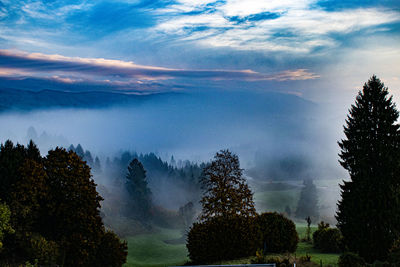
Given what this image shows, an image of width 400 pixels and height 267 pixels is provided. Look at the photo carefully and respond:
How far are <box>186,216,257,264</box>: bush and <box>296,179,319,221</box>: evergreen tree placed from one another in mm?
96490

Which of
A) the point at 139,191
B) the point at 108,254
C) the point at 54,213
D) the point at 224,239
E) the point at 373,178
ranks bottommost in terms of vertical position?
the point at 108,254

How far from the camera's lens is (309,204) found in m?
130

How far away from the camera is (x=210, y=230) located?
35844 mm

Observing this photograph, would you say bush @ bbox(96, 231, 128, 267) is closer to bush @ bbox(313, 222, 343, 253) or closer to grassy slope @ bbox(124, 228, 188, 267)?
bush @ bbox(313, 222, 343, 253)

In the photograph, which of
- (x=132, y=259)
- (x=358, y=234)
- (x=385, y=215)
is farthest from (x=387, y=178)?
(x=132, y=259)

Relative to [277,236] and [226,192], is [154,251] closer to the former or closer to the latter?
[226,192]

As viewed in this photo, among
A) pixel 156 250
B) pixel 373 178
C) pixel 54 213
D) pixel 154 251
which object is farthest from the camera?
pixel 156 250

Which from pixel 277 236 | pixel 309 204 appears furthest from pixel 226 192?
pixel 309 204

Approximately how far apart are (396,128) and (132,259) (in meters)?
56.0

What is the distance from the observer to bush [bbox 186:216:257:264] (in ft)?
116

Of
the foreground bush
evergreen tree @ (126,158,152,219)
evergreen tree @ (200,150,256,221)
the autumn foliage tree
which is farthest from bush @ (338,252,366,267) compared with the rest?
evergreen tree @ (126,158,152,219)

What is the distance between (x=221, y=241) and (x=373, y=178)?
14258 mm

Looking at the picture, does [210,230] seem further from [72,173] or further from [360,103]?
[360,103]

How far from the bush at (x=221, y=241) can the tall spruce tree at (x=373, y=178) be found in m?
8.91
